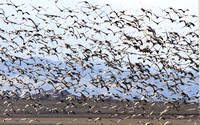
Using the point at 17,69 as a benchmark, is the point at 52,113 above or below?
below

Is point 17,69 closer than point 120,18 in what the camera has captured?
No

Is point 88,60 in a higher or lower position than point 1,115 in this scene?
higher

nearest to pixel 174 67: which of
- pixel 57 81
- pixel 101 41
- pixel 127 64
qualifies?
pixel 127 64

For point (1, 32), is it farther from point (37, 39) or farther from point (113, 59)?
point (113, 59)

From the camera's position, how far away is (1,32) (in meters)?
24.8

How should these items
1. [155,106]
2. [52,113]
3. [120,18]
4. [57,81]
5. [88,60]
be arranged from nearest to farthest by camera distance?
[120,18], [88,60], [57,81], [52,113], [155,106]

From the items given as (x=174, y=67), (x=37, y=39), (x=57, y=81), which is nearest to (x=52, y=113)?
(x=57, y=81)

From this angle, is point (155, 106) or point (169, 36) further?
point (155, 106)

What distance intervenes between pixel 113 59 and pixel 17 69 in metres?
7.83

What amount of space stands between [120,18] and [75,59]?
590 cm

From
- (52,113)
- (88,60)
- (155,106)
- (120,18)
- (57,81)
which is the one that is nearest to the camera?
(120,18)

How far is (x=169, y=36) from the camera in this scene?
24062 millimetres

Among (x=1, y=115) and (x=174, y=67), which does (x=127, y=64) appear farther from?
(x=1, y=115)

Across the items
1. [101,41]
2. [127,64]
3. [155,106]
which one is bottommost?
[155,106]
